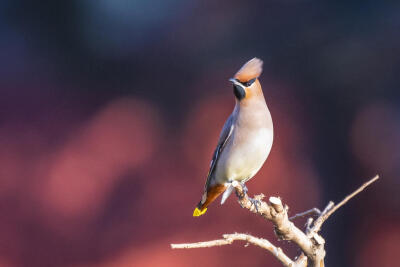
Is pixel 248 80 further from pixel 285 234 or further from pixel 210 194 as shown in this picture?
pixel 285 234

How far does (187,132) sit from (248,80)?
205 centimetres

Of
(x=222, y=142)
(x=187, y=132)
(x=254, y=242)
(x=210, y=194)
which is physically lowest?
(x=254, y=242)

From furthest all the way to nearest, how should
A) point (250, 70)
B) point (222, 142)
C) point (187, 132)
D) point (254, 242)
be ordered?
point (187, 132) → point (222, 142) → point (250, 70) → point (254, 242)

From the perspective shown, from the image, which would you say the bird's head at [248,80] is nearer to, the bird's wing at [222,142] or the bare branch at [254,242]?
the bird's wing at [222,142]

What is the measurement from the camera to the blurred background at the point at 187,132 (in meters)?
3.82

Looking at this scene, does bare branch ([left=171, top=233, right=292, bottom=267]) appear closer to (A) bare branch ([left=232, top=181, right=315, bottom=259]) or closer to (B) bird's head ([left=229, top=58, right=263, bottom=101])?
(A) bare branch ([left=232, top=181, right=315, bottom=259])

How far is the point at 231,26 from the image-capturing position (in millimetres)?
4184

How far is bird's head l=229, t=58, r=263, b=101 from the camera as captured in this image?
1917mm

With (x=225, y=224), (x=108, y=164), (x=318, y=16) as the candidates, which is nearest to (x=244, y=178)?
(x=225, y=224)

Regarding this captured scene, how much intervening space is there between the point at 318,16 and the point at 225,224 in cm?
169

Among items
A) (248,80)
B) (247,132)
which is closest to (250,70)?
(248,80)

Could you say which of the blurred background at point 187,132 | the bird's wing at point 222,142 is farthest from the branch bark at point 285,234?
the blurred background at point 187,132

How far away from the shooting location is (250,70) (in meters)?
1.92

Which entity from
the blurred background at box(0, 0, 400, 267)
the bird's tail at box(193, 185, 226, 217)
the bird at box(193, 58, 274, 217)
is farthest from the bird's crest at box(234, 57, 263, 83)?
the blurred background at box(0, 0, 400, 267)
